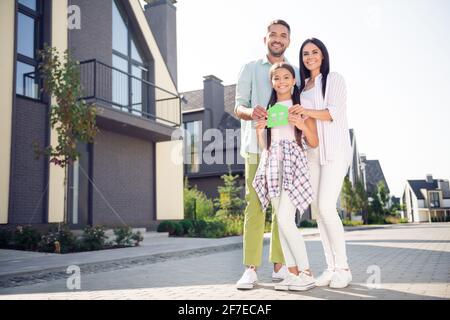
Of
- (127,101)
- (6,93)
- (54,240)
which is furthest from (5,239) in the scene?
(127,101)

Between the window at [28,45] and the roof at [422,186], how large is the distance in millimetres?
57146

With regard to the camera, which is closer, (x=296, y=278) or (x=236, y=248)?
(x=296, y=278)

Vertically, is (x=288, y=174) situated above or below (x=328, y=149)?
below

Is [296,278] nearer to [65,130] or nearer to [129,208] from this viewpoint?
[65,130]

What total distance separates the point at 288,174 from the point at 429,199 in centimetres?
6062

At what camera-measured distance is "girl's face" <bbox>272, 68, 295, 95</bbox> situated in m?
3.29

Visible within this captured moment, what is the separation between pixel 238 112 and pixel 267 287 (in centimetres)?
154

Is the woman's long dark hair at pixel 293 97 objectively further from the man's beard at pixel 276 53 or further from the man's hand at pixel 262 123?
the man's beard at pixel 276 53

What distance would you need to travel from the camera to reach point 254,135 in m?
3.67

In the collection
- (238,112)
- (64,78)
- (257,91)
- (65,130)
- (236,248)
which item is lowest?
(236,248)

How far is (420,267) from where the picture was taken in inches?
178

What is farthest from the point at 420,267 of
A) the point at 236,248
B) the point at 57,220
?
the point at 57,220

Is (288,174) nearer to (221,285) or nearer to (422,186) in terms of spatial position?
(221,285)

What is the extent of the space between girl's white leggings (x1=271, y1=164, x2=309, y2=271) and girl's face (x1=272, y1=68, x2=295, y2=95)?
853 mm
